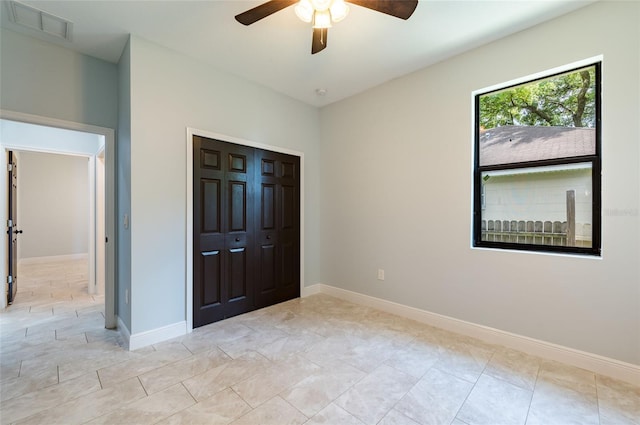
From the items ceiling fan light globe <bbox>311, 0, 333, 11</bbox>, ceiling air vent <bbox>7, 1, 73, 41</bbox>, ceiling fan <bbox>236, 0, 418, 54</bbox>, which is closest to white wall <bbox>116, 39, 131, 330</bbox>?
ceiling air vent <bbox>7, 1, 73, 41</bbox>

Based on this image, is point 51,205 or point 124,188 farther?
point 51,205

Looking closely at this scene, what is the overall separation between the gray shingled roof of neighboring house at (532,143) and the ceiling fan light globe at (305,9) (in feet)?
6.42

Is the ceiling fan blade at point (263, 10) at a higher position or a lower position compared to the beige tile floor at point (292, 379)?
higher

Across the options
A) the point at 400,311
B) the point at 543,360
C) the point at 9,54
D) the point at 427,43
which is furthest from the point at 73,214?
the point at 543,360

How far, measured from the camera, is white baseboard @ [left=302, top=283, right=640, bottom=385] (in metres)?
1.94

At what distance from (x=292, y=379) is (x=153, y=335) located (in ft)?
4.70

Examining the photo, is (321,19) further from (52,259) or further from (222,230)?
(52,259)

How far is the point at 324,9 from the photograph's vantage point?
1.70m

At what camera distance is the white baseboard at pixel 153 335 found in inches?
93.4

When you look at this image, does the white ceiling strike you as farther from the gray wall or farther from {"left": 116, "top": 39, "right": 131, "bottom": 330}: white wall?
{"left": 116, "top": 39, "right": 131, "bottom": 330}: white wall

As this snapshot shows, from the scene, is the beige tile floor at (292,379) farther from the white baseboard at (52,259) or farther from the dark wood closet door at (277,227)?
the white baseboard at (52,259)

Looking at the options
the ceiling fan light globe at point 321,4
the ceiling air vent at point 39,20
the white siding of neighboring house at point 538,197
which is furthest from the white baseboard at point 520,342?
the ceiling air vent at point 39,20

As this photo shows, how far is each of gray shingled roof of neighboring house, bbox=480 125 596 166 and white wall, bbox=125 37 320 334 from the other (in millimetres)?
2648

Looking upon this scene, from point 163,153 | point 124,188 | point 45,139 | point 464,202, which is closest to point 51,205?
point 45,139
